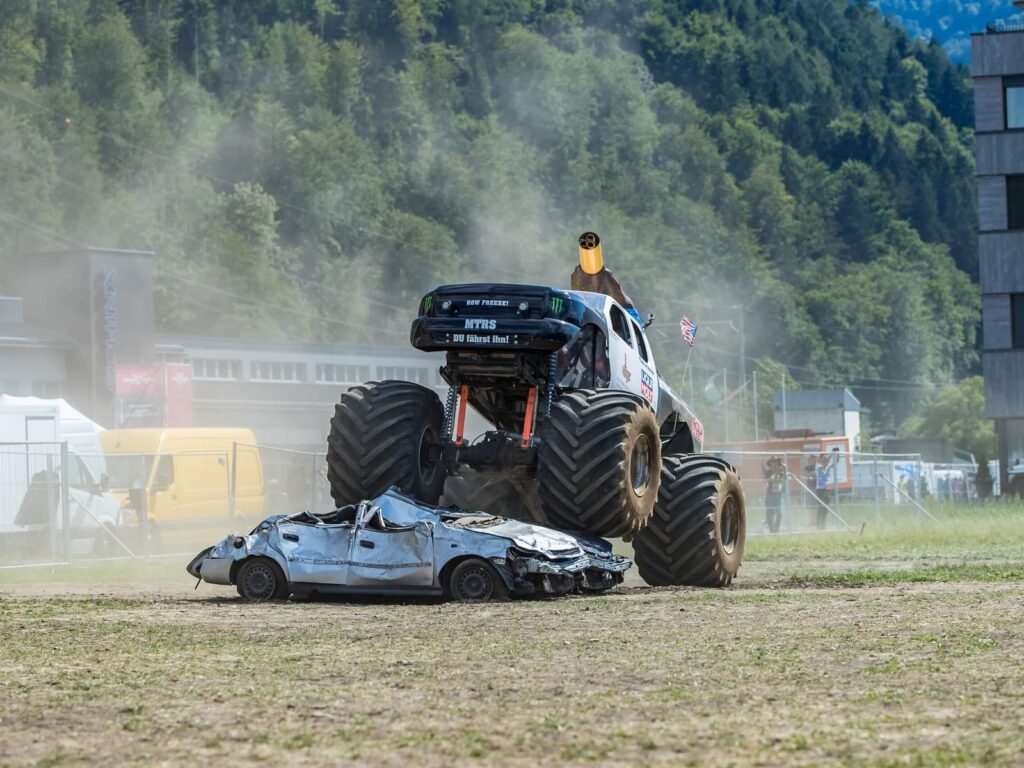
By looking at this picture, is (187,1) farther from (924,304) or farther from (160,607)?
(160,607)

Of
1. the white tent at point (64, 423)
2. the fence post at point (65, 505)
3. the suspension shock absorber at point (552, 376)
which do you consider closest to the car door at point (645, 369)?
the suspension shock absorber at point (552, 376)

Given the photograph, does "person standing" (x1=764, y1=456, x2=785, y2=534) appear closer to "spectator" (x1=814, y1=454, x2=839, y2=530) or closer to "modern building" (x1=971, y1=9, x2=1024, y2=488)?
"spectator" (x1=814, y1=454, x2=839, y2=530)

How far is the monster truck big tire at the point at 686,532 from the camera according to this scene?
17312mm

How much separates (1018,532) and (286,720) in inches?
1018

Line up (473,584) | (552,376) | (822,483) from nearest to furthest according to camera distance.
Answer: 1. (473,584)
2. (552,376)
3. (822,483)

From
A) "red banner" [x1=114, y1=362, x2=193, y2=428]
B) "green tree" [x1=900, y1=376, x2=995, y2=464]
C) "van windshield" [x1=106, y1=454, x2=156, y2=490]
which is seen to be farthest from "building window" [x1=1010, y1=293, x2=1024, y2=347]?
"green tree" [x1=900, y1=376, x2=995, y2=464]

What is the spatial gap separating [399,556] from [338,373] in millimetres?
76385

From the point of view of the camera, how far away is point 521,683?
926 cm

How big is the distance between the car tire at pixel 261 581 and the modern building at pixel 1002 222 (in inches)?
1768

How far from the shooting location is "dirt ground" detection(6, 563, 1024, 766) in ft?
23.9

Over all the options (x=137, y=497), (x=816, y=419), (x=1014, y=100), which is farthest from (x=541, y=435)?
(x=816, y=419)

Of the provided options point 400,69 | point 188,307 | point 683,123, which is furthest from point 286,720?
point 683,123

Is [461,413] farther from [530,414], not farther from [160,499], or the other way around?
[160,499]

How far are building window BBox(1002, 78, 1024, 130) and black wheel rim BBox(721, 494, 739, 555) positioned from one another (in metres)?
43.8
